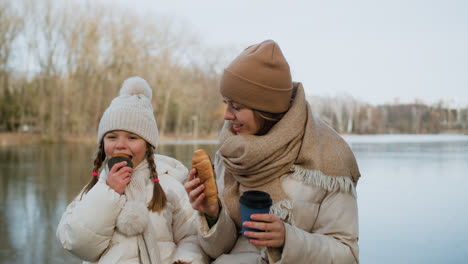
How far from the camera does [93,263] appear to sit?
2250mm

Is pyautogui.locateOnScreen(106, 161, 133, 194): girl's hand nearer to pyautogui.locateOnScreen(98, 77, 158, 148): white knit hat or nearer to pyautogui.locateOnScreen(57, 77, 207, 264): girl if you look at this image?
pyautogui.locateOnScreen(57, 77, 207, 264): girl

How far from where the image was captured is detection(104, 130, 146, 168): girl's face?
2473 mm

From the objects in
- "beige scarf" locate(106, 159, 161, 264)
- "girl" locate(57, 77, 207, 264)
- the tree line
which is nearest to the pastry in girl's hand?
"girl" locate(57, 77, 207, 264)

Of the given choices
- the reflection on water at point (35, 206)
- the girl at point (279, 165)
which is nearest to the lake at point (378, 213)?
the reflection on water at point (35, 206)

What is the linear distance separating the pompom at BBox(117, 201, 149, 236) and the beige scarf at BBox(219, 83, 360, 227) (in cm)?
54

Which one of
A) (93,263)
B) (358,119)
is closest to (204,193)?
(93,263)

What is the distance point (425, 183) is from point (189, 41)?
28447 mm

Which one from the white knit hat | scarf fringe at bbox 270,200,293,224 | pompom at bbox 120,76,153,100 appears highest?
pompom at bbox 120,76,153,100

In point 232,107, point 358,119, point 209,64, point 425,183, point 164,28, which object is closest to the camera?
point 232,107

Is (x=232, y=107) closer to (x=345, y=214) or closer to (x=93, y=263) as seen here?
(x=345, y=214)

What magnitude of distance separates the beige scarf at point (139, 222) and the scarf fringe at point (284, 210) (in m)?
0.72

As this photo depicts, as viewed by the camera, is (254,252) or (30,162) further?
(30,162)

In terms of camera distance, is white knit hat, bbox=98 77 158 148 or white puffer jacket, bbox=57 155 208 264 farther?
white knit hat, bbox=98 77 158 148

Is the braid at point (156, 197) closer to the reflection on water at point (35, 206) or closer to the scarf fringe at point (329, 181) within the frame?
the scarf fringe at point (329, 181)
